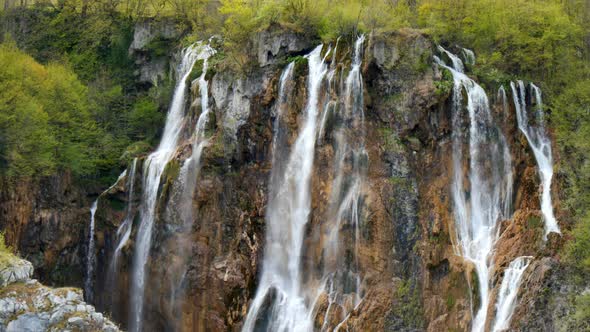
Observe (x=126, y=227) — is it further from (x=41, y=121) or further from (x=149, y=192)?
(x=41, y=121)

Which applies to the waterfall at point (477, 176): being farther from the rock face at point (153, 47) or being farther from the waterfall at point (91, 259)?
the rock face at point (153, 47)

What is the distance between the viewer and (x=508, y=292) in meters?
22.1

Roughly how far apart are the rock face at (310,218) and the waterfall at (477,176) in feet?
1.38

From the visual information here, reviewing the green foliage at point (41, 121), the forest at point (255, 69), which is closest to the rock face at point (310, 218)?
the forest at point (255, 69)

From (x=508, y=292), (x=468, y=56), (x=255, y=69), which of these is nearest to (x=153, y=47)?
(x=255, y=69)

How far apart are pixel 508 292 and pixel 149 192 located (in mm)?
16937

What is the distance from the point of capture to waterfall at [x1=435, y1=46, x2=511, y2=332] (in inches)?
976

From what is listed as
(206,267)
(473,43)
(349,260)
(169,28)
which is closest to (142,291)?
(206,267)

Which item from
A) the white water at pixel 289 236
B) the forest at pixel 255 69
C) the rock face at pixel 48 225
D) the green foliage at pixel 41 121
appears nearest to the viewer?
the white water at pixel 289 236

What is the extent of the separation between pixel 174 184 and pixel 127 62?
44.5 ft

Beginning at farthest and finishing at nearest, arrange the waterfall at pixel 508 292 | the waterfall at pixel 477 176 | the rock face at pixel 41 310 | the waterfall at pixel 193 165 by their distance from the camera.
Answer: the waterfall at pixel 193 165
the waterfall at pixel 477 176
the waterfall at pixel 508 292
the rock face at pixel 41 310

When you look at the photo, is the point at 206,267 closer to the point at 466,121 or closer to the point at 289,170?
the point at 289,170

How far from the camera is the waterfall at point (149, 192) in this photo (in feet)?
95.1

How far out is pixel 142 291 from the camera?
28.9 meters
